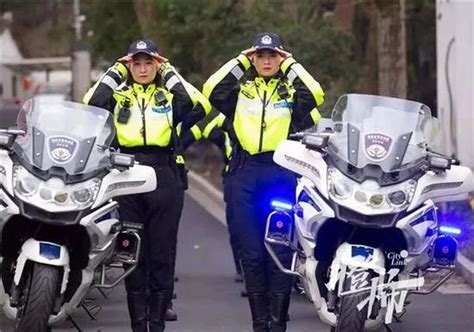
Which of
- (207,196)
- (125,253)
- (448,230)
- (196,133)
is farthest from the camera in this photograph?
(207,196)

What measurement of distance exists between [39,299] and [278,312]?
1684 millimetres

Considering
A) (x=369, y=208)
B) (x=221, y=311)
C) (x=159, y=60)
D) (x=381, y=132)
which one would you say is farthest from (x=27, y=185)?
(x=221, y=311)

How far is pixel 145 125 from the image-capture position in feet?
26.8

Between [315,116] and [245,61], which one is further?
[315,116]

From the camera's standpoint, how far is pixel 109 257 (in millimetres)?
7824

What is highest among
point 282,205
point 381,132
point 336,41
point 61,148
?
point 336,41

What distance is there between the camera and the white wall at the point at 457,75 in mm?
16766

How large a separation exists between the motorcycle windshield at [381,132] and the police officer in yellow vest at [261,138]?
650mm

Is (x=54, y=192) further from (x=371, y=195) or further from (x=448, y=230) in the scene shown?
(x=448, y=230)

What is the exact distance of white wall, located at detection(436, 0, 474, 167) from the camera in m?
16.8

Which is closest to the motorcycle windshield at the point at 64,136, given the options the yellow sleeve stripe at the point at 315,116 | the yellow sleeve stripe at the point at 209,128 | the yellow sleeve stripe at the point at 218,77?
the yellow sleeve stripe at the point at 218,77

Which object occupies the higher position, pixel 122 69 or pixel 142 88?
pixel 122 69

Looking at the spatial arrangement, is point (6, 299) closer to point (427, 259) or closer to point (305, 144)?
point (305, 144)

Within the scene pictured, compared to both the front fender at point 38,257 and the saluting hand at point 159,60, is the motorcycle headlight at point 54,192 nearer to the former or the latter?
the front fender at point 38,257
